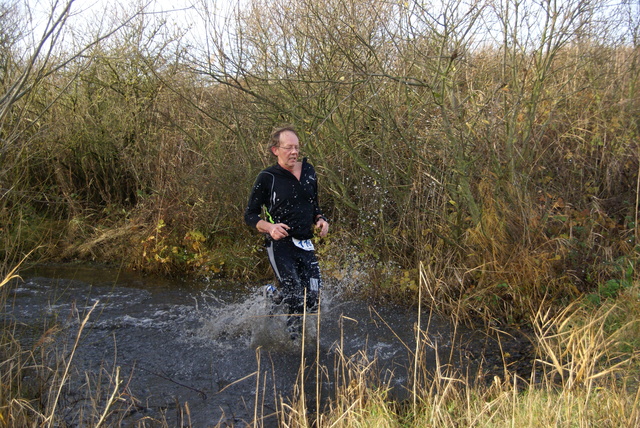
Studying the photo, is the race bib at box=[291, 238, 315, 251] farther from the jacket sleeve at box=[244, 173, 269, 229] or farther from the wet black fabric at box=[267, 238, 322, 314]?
the jacket sleeve at box=[244, 173, 269, 229]

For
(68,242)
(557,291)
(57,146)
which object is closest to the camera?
(557,291)

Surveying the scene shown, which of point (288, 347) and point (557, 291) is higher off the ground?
point (557, 291)

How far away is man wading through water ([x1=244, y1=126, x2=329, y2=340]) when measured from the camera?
552 cm

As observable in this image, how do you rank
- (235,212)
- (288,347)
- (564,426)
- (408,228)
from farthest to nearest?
(235,212) → (408,228) → (288,347) → (564,426)

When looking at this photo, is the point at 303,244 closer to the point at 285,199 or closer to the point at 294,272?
the point at 294,272

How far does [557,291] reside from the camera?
648 centimetres

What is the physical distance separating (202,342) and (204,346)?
5.4 inches

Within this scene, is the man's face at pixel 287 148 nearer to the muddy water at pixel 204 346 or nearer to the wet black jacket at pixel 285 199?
the wet black jacket at pixel 285 199

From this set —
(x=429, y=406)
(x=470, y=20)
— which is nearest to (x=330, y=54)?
(x=470, y=20)

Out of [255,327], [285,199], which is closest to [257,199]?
[285,199]

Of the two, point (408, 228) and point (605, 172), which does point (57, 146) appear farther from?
point (605, 172)

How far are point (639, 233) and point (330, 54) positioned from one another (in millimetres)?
4149

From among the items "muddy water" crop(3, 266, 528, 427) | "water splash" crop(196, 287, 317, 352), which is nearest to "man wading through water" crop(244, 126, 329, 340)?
"water splash" crop(196, 287, 317, 352)

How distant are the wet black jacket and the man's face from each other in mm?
86
